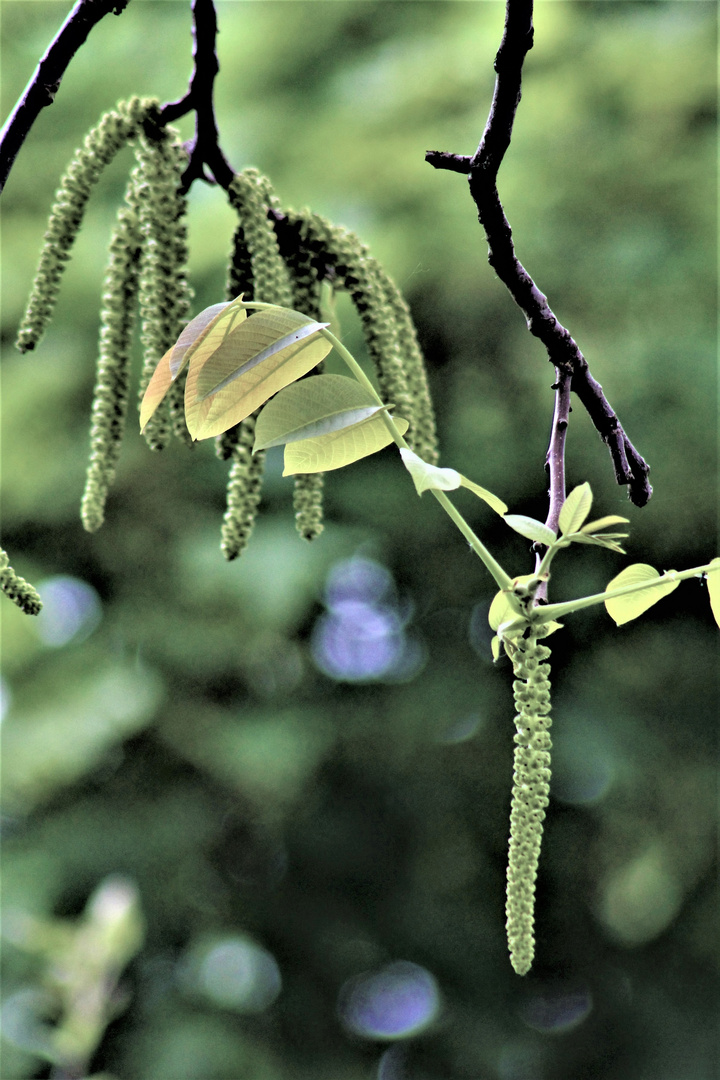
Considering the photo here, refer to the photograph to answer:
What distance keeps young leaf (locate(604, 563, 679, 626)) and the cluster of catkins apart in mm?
188

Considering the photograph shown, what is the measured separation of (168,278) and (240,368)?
0.59 feet

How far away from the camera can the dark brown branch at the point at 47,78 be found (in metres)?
0.43

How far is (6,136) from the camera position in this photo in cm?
43

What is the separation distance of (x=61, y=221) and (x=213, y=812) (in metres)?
1.63

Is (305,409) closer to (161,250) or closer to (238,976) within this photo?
(161,250)

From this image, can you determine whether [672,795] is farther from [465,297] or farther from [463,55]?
[463,55]

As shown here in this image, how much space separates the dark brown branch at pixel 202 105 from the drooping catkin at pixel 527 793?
0.37 meters

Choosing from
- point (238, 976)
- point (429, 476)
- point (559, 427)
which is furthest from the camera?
point (238, 976)

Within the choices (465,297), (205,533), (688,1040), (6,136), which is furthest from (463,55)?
(688,1040)

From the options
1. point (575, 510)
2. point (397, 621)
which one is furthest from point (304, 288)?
point (397, 621)

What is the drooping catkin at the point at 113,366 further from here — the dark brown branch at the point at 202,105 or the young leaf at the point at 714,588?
the young leaf at the point at 714,588

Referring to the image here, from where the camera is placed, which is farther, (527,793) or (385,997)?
(385,997)

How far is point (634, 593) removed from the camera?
0.44 m

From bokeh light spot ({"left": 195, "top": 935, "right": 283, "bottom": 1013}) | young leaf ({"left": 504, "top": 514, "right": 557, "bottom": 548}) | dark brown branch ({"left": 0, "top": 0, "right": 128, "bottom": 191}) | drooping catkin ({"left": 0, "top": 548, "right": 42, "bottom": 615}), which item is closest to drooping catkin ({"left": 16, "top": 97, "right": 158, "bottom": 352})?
dark brown branch ({"left": 0, "top": 0, "right": 128, "bottom": 191})
